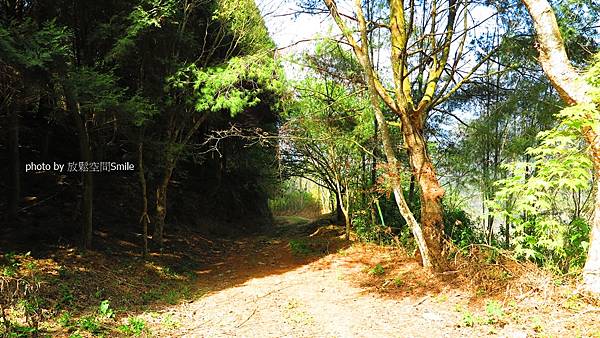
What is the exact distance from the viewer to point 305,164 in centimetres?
1306

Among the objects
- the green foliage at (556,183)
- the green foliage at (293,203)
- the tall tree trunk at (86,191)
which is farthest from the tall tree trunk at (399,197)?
the green foliage at (293,203)

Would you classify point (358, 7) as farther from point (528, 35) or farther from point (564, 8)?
point (564, 8)

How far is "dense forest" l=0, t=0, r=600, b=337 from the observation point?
4.41 meters

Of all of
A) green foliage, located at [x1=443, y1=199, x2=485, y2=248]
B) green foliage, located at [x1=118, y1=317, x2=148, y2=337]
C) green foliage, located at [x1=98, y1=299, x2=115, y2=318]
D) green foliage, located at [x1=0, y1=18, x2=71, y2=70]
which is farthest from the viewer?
green foliage, located at [x1=443, y1=199, x2=485, y2=248]

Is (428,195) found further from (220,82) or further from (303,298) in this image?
(220,82)

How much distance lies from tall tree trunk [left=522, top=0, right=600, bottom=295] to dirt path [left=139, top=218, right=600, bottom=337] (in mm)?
657

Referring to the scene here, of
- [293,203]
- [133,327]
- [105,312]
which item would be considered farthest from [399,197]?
[293,203]

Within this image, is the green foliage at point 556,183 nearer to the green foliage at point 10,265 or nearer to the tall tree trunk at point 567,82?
the tall tree trunk at point 567,82

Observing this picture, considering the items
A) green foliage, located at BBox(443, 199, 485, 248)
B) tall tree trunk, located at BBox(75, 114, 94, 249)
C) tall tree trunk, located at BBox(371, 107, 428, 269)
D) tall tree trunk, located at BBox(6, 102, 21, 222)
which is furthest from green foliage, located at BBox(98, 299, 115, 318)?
green foliage, located at BBox(443, 199, 485, 248)

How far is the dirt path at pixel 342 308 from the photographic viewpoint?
4.17 m

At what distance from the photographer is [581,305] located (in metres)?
4.04

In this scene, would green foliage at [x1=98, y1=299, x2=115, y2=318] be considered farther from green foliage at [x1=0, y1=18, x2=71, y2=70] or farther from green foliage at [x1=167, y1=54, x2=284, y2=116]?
green foliage at [x1=167, y1=54, x2=284, y2=116]

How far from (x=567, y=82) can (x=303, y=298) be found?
449cm

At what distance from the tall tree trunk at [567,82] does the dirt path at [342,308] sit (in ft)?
2.15
